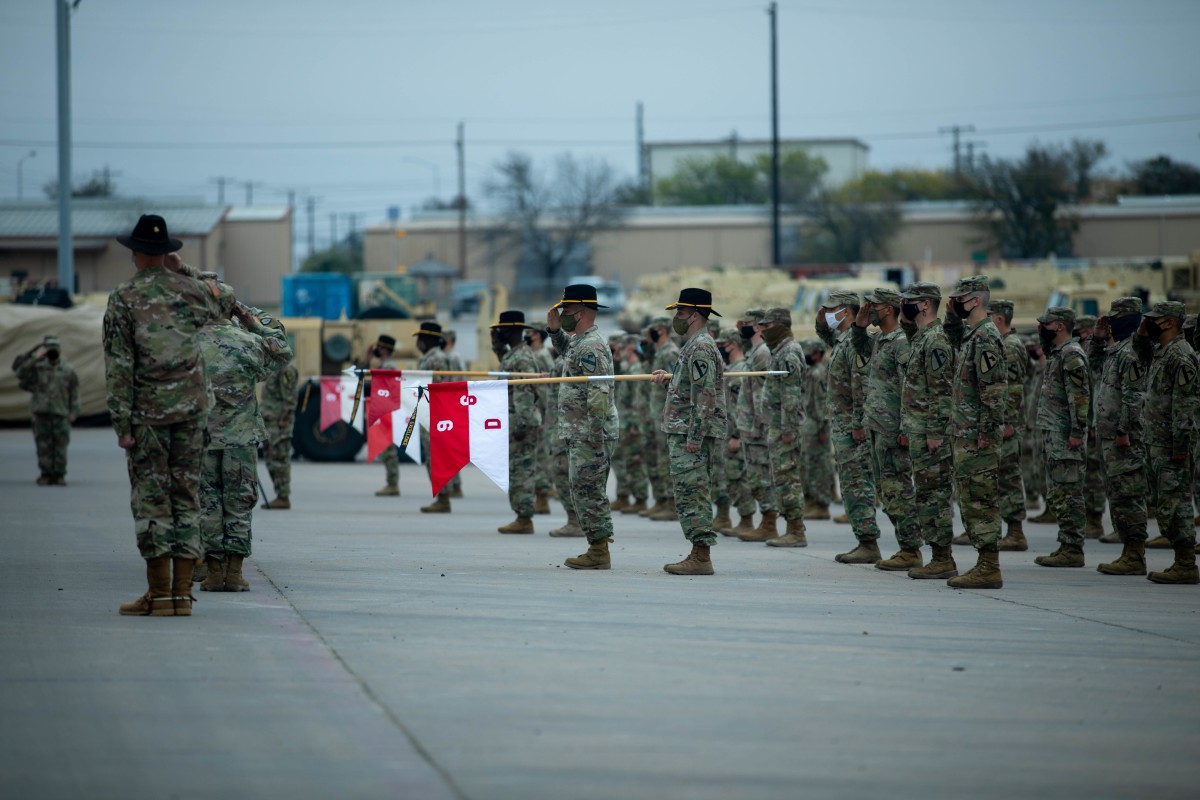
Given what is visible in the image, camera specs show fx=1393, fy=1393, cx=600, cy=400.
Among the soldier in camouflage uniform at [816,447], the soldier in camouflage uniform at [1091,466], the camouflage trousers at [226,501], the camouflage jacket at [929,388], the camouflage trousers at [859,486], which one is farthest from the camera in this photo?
the soldier in camouflage uniform at [816,447]

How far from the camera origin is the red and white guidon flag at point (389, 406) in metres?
14.6

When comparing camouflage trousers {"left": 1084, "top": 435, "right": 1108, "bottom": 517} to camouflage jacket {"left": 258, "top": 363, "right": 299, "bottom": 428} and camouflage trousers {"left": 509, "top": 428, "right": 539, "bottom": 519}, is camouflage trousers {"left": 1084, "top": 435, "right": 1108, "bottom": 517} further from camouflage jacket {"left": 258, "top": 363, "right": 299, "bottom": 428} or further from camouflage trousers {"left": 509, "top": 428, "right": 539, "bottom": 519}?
camouflage jacket {"left": 258, "top": 363, "right": 299, "bottom": 428}

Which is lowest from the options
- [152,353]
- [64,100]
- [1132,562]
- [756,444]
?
[1132,562]

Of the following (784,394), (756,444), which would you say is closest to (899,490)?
(784,394)

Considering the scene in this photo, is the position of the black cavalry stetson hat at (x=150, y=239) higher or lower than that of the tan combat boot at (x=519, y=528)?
higher

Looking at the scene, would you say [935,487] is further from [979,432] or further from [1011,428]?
[1011,428]

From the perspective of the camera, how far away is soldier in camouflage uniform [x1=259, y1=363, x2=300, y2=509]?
50.5 feet

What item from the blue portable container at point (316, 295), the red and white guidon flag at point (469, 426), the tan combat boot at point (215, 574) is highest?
the blue portable container at point (316, 295)

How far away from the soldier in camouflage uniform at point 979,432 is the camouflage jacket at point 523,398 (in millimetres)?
5164

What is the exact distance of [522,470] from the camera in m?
13.8

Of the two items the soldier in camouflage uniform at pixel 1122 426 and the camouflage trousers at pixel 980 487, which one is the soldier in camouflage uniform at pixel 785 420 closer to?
the soldier in camouflage uniform at pixel 1122 426

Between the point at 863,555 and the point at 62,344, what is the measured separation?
22450 mm

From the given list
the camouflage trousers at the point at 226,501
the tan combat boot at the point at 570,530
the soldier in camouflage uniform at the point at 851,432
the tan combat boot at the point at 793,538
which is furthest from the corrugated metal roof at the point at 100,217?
the camouflage trousers at the point at 226,501

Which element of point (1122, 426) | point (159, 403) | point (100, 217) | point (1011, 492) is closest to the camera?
point (159, 403)
